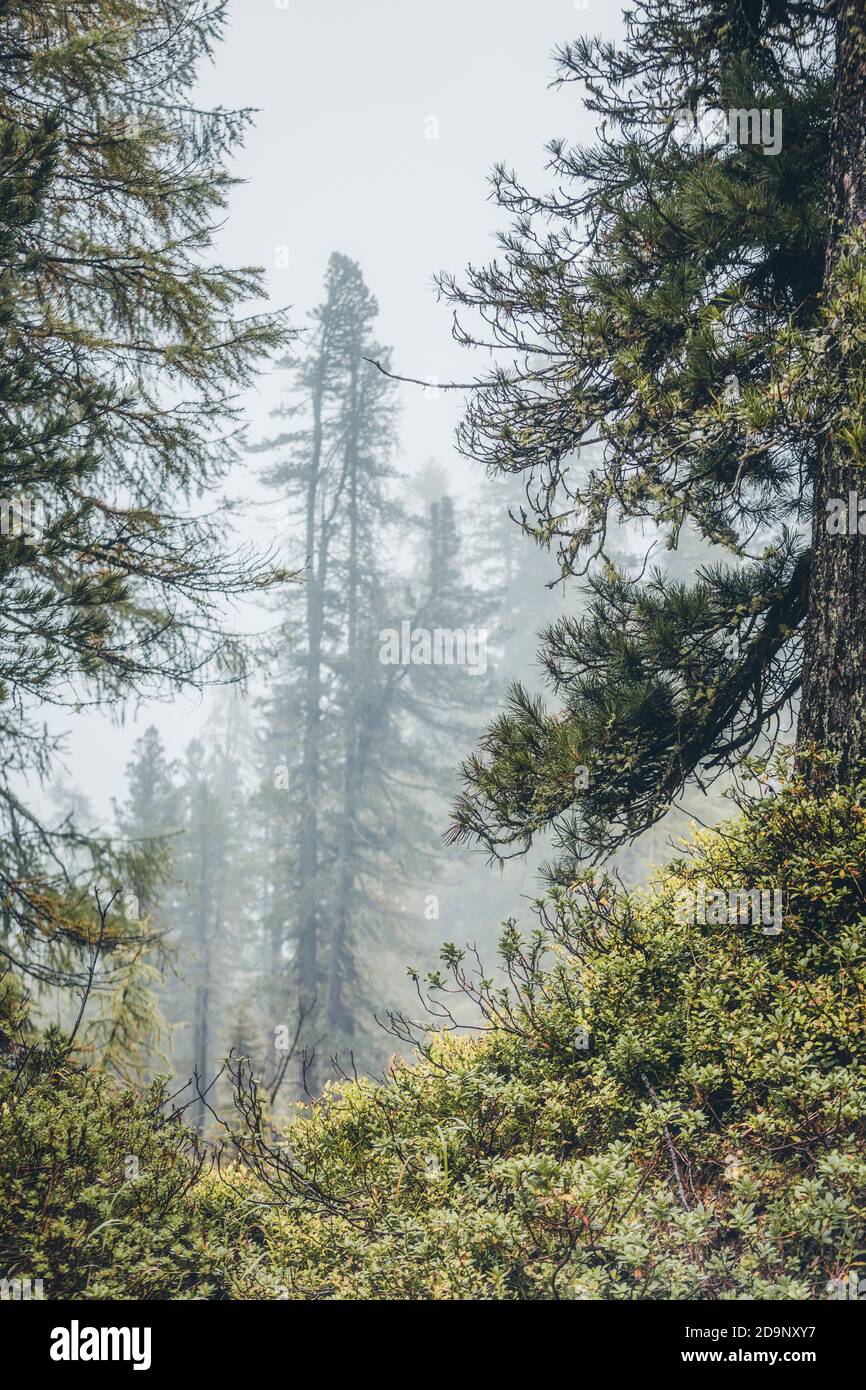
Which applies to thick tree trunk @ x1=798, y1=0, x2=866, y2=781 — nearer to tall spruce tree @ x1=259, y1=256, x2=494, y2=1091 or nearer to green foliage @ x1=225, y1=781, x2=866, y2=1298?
green foliage @ x1=225, y1=781, x2=866, y2=1298

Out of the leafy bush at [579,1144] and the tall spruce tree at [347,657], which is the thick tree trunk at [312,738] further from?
the leafy bush at [579,1144]

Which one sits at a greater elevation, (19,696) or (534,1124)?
(19,696)

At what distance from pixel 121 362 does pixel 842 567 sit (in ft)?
17.4

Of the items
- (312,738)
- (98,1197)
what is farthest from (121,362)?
(312,738)

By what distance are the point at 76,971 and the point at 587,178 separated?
6932 millimetres

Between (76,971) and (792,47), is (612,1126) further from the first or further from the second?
(792,47)

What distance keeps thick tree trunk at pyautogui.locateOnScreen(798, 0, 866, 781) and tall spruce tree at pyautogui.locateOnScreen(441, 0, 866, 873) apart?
13 millimetres

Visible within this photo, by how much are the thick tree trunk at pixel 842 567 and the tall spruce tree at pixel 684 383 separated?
1 centimetres

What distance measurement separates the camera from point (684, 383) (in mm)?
4625

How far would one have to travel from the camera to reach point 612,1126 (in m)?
4.05

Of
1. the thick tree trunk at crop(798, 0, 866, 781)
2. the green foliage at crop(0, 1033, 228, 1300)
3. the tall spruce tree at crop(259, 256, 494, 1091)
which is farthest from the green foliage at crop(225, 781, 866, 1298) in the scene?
the tall spruce tree at crop(259, 256, 494, 1091)

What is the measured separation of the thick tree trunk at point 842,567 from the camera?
4438 millimetres

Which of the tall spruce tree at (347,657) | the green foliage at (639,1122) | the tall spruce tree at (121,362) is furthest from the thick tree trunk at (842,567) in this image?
the tall spruce tree at (347,657)

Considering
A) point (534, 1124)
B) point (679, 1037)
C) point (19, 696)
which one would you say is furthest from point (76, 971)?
point (679, 1037)
